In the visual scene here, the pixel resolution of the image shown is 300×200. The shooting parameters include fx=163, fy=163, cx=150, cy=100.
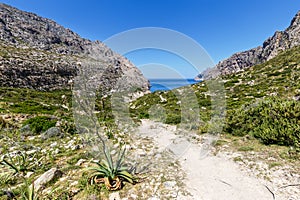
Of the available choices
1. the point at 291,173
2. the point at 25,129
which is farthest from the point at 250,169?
the point at 25,129

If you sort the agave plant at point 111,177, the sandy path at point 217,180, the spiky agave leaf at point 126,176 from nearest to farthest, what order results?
the sandy path at point 217,180 < the agave plant at point 111,177 < the spiky agave leaf at point 126,176

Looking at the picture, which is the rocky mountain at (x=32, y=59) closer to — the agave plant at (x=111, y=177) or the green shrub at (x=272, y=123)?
the green shrub at (x=272, y=123)

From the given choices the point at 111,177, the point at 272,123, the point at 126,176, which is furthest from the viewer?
the point at 272,123

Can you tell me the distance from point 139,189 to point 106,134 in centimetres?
523

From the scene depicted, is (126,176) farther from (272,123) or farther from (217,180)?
(272,123)

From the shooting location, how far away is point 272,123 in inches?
278

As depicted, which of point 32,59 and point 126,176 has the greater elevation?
point 32,59

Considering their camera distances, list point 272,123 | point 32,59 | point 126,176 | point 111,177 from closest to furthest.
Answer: point 111,177
point 126,176
point 272,123
point 32,59

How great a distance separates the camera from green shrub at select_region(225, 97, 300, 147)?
A: 6.08 meters

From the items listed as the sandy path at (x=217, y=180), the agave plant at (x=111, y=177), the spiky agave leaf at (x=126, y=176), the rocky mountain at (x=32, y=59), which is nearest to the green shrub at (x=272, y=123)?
the sandy path at (x=217, y=180)

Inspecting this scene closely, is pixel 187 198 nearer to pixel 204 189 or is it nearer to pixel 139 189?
pixel 204 189

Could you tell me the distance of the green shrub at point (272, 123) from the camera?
239 inches

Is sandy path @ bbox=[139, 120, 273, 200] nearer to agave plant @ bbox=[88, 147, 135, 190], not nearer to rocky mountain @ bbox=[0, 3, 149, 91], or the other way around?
agave plant @ bbox=[88, 147, 135, 190]

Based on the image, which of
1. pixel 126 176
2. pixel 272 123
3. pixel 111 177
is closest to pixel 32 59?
pixel 111 177
